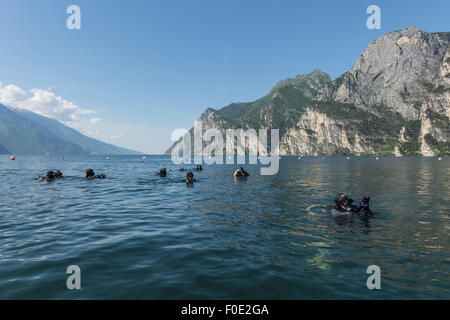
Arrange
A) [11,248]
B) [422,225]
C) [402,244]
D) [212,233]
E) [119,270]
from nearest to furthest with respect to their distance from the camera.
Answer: [119,270] < [11,248] < [402,244] < [212,233] < [422,225]

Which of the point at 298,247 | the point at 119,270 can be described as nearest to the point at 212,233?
the point at 298,247

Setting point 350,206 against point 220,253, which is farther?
point 350,206

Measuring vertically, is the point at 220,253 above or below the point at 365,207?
below

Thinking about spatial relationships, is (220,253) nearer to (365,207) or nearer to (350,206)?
(350,206)

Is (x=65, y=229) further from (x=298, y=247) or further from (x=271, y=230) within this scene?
(x=298, y=247)

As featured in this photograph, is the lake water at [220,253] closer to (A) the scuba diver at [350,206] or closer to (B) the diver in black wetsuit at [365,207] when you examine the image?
(B) the diver in black wetsuit at [365,207]

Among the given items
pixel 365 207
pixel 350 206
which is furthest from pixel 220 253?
pixel 365 207

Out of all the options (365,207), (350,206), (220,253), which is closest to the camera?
(220,253)

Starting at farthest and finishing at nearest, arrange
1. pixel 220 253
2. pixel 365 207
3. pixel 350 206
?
pixel 350 206
pixel 365 207
pixel 220 253

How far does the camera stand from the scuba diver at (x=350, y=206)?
1568 cm

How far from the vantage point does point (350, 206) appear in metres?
16.0

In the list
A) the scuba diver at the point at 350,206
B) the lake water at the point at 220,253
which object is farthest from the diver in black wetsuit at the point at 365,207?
the lake water at the point at 220,253

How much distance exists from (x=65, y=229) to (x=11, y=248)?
2890mm
